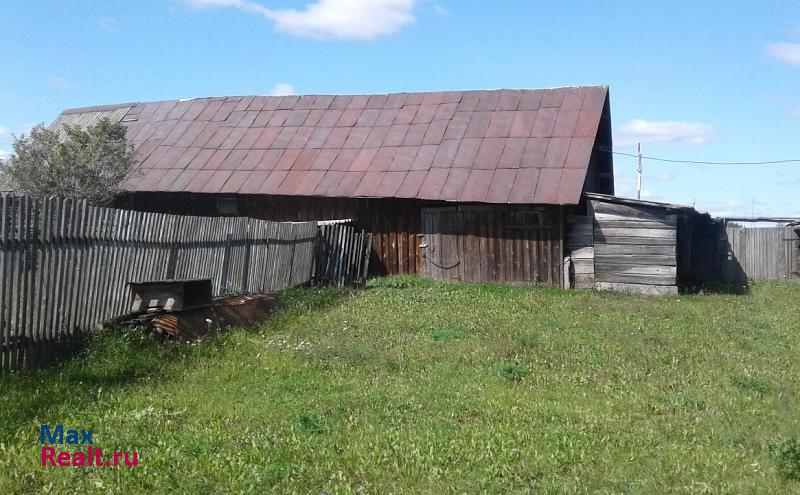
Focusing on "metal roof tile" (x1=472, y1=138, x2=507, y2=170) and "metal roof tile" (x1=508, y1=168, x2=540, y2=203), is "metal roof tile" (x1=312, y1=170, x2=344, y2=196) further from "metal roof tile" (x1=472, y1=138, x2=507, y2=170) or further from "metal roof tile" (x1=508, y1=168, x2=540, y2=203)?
"metal roof tile" (x1=508, y1=168, x2=540, y2=203)

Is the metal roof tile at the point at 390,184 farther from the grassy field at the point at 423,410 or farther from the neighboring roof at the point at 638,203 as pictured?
the grassy field at the point at 423,410

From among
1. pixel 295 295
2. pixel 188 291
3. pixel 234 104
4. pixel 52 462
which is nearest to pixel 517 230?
pixel 295 295

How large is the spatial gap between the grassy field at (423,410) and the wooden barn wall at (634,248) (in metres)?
5.40

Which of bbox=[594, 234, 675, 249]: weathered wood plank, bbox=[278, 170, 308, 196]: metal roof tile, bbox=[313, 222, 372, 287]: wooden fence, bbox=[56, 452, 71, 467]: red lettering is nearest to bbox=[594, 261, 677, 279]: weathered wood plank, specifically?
bbox=[594, 234, 675, 249]: weathered wood plank

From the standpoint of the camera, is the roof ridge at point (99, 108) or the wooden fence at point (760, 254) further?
the roof ridge at point (99, 108)

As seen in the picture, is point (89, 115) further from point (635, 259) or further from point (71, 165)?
point (635, 259)

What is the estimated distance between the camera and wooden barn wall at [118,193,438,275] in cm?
1866

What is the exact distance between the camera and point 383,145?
2031 centimetres

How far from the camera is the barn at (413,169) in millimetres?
17281

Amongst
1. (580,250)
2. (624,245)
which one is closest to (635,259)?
(624,245)

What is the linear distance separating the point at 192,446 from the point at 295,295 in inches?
308

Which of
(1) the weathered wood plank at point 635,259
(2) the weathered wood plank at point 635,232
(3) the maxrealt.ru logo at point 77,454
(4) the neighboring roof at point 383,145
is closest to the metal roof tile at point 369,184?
(4) the neighboring roof at point 383,145

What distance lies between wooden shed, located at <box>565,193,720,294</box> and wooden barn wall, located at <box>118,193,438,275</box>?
12.7 feet

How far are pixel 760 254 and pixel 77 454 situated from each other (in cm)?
2045
